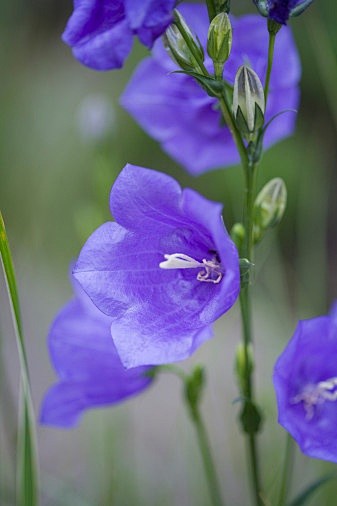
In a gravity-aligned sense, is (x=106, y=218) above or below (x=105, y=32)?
below

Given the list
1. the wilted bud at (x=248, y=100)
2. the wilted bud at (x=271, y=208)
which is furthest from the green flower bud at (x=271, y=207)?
the wilted bud at (x=248, y=100)

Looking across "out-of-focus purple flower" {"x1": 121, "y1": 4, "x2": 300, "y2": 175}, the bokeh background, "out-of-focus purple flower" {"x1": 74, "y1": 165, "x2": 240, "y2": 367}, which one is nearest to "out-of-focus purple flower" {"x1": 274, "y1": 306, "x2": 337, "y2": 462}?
"out-of-focus purple flower" {"x1": 74, "y1": 165, "x2": 240, "y2": 367}

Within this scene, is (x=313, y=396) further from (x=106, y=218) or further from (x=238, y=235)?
(x=106, y=218)

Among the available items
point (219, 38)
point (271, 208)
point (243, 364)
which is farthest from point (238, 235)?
point (219, 38)

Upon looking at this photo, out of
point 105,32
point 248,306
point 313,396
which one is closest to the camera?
point 105,32

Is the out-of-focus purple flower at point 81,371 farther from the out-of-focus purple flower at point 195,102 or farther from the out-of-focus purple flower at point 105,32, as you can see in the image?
the out-of-focus purple flower at point 105,32
